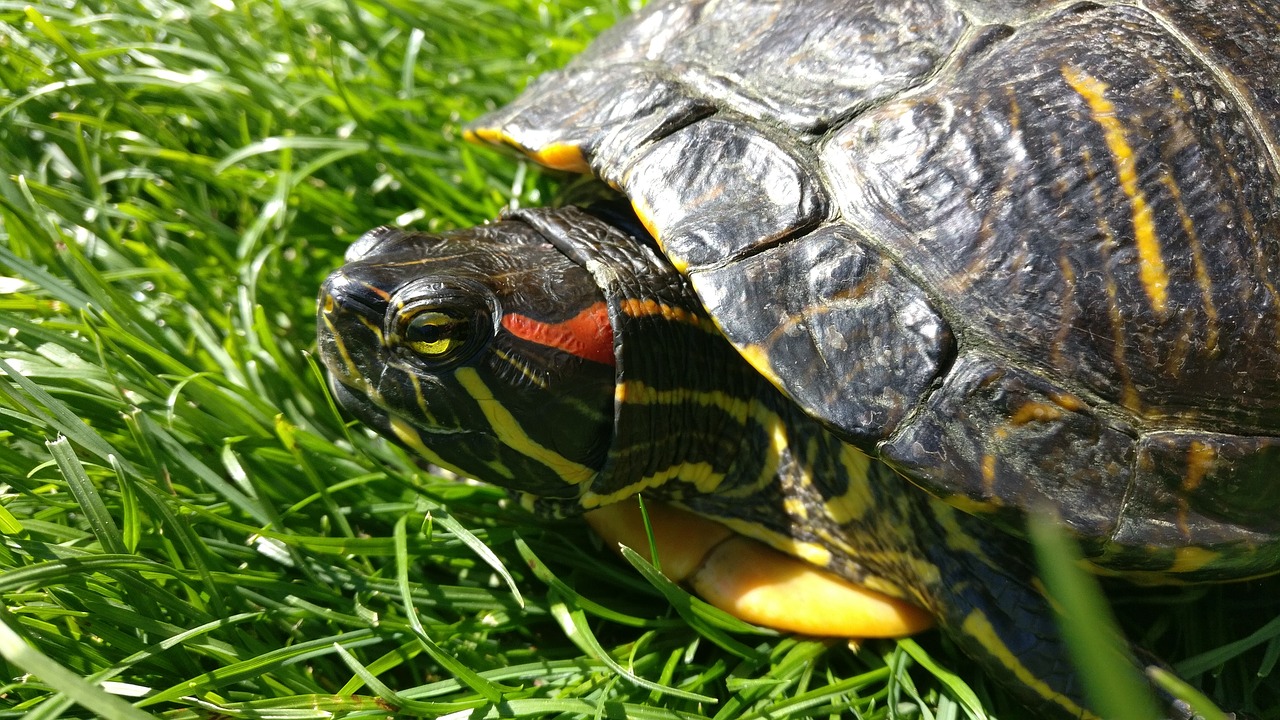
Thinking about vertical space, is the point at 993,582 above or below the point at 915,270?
below

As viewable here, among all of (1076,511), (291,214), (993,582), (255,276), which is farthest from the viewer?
(291,214)

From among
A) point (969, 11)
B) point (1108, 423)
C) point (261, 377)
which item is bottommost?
point (1108, 423)

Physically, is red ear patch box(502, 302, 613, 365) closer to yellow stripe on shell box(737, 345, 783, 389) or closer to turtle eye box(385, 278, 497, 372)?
turtle eye box(385, 278, 497, 372)

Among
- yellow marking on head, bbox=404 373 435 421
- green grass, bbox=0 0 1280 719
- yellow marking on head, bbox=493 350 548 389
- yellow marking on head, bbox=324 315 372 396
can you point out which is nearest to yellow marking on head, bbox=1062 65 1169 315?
green grass, bbox=0 0 1280 719

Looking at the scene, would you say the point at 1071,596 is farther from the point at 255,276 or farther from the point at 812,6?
the point at 255,276

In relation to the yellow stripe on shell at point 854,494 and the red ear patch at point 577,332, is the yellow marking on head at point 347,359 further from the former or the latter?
the yellow stripe on shell at point 854,494

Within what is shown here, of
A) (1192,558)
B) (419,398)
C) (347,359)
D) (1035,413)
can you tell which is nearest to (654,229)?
(419,398)

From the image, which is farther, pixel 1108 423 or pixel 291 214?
pixel 291 214

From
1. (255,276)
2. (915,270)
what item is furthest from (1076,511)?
(255,276)

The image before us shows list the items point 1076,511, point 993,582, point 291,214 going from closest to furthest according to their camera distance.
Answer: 1. point 1076,511
2. point 993,582
3. point 291,214
